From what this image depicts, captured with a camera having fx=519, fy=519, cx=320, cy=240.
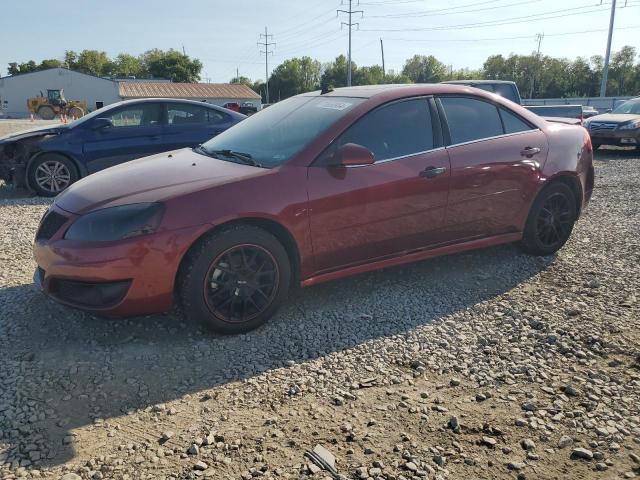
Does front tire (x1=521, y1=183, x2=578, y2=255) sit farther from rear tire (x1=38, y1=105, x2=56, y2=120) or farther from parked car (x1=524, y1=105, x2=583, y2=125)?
rear tire (x1=38, y1=105, x2=56, y2=120)

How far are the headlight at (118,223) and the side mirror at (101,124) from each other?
Answer: 534 centimetres

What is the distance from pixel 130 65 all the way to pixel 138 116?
118128mm

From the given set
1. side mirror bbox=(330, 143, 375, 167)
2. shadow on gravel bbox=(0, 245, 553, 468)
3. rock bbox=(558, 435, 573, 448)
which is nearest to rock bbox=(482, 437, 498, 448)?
rock bbox=(558, 435, 573, 448)

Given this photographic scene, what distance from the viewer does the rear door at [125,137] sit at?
809 cm

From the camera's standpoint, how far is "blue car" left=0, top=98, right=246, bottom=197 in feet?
26.1

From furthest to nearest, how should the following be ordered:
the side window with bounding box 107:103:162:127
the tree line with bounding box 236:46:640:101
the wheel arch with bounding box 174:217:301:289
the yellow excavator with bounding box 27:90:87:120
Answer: the tree line with bounding box 236:46:640:101
the yellow excavator with bounding box 27:90:87:120
the side window with bounding box 107:103:162:127
the wheel arch with bounding box 174:217:301:289

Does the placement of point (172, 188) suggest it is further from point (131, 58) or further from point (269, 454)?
point (131, 58)

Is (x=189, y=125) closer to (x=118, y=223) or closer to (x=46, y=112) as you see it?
(x=118, y=223)

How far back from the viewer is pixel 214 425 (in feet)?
8.53

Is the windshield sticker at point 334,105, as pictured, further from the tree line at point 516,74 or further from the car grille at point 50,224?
the tree line at point 516,74

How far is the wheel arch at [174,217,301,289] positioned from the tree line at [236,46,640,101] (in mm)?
68306

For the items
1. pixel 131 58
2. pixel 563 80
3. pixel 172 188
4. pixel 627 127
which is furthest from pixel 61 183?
pixel 131 58

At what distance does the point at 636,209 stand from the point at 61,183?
851cm

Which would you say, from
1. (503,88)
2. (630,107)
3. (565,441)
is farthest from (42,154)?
(630,107)
